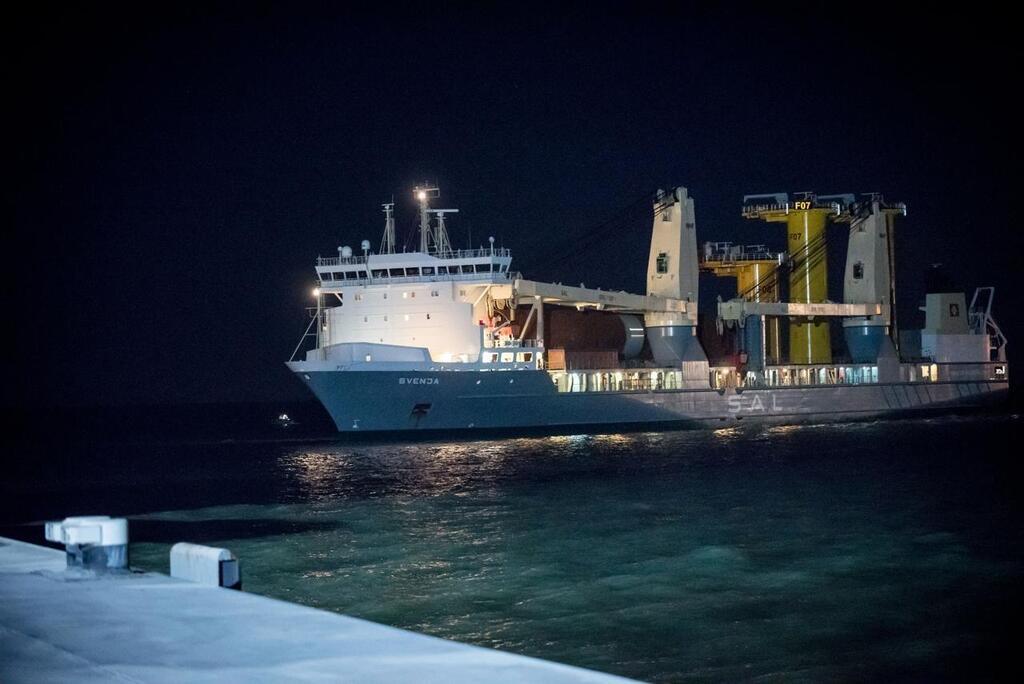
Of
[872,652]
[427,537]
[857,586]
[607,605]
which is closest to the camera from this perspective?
[872,652]

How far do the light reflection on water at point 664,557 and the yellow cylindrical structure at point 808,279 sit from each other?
29859 mm

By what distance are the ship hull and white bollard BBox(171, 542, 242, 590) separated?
3559 centimetres

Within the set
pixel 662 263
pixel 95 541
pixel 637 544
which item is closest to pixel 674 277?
pixel 662 263

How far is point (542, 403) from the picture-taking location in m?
50.0

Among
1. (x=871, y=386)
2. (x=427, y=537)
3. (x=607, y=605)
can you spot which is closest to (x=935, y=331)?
(x=871, y=386)

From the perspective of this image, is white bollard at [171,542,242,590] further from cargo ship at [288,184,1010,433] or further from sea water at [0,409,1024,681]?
cargo ship at [288,184,1010,433]

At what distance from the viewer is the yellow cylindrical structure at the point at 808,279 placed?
221 ft

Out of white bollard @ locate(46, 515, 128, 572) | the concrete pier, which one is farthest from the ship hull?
the concrete pier

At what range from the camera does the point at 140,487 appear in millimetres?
36906

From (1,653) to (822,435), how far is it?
49.5m

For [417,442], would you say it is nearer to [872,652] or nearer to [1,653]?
[872,652]

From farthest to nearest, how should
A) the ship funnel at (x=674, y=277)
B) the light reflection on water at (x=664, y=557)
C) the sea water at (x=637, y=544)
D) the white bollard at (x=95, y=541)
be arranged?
the ship funnel at (x=674, y=277)
the sea water at (x=637, y=544)
the light reflection on water at (x=664, y=557)
the white bollard at (x=95, y=541)

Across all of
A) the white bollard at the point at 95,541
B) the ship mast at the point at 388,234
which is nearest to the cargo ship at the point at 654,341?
the ship mast at the point at 388,234

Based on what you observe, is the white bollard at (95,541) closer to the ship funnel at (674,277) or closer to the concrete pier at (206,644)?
the concrete pier at (206,644)
